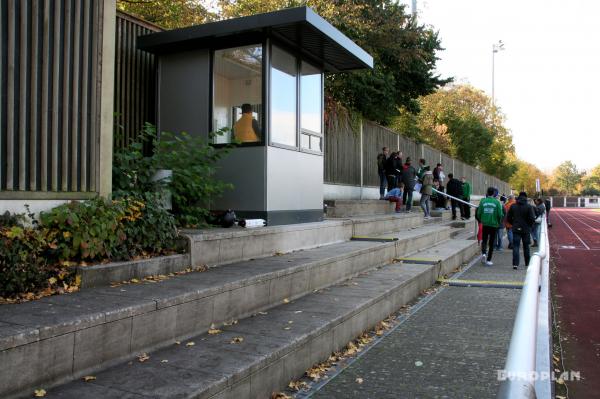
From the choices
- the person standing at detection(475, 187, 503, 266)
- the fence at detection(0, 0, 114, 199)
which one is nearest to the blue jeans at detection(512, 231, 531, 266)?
the person standing at detection(475, 187, 503, 266)

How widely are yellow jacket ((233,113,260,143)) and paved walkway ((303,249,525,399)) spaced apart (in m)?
3.67

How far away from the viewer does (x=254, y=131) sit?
313 inches

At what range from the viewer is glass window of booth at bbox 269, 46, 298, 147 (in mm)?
8016

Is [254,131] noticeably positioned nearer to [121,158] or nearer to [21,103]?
[121,158]

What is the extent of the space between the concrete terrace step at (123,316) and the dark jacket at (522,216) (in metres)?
7.79

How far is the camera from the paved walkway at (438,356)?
4203 mm

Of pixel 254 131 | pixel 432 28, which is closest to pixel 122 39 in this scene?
pixel 254 131

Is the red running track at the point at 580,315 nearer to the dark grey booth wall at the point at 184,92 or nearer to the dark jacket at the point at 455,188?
the dark jacket at the point at 455,188

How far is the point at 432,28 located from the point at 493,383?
17433mm

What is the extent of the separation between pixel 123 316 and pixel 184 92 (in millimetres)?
5463

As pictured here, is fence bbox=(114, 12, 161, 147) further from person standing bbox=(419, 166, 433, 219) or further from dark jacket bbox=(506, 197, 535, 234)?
person standing bbox=(419, 166, 433, 219)

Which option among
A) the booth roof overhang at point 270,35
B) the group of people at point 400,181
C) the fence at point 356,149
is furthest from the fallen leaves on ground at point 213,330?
the group of people at point 400,181

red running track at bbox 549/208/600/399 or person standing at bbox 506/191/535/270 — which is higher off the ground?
person standing at bbox 506/191/535/270

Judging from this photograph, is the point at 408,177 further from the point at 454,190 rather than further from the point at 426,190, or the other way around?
the point at 454,190
